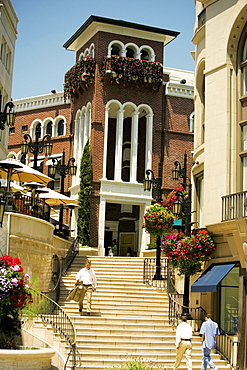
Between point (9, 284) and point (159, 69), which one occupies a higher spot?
point (159, 69)

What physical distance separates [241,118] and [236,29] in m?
3.20

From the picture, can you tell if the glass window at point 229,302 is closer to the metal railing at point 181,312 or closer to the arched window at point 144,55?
the metal railing at point 181,312

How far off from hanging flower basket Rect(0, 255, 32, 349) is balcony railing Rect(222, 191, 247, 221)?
7.29 meters

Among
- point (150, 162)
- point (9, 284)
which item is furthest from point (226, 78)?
point (150, 162)

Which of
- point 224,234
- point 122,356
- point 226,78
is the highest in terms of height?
point 226,78

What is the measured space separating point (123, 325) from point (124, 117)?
22.5 meters

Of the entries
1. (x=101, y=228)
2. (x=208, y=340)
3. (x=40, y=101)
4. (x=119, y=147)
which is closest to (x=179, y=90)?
(x=119, y=147)

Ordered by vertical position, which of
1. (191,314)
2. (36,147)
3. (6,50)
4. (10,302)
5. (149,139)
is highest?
(6,50)

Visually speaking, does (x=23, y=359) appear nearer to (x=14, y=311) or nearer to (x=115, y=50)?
(x=14, y=311)

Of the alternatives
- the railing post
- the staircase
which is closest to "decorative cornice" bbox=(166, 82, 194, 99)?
the staircase

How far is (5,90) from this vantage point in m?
32.5

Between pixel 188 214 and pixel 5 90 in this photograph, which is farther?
pixel 5 90

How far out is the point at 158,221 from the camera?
1092 inches

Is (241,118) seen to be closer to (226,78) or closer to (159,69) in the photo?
(226,78)
